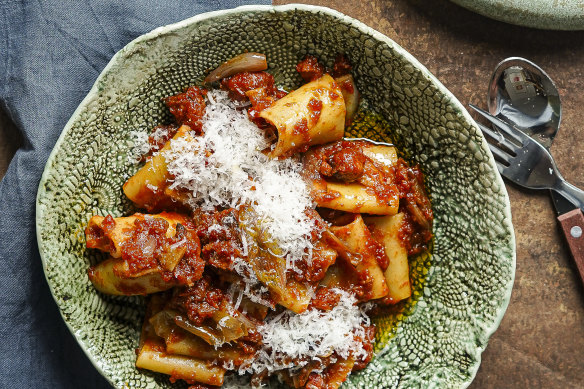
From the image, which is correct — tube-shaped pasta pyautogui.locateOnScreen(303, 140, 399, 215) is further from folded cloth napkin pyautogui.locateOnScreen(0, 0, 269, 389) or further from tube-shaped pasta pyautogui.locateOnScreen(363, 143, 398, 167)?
folded cloth napkin pyautogui.locateOnScreen(0, 0, 269, 389)

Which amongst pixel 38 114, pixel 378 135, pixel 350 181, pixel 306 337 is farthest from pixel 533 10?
pixel 38 114

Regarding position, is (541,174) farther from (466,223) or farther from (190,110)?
(190,110)

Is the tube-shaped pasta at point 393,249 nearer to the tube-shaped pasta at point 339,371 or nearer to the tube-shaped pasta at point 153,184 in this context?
the tube-shaped pasta at point 339,371

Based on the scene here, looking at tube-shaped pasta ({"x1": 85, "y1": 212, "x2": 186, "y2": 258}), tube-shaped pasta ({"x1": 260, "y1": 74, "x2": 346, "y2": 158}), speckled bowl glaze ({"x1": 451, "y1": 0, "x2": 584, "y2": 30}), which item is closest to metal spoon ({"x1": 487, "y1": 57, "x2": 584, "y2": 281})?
speckled bowl glaze ({"x1": 451, "y1": 0, "x2": 584, "y2": 30})

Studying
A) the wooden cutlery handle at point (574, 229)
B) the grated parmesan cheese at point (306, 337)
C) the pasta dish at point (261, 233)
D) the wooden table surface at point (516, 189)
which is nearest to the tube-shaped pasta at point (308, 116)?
the pasta dish at point (261, 233)

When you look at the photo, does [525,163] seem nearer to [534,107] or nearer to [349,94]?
[534,107]

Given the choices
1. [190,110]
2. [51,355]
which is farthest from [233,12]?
[51,355]
